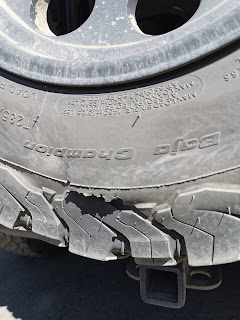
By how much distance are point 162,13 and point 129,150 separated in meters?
0.68

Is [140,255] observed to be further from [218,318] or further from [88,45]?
[218,318]

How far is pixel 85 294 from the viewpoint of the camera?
137 cm

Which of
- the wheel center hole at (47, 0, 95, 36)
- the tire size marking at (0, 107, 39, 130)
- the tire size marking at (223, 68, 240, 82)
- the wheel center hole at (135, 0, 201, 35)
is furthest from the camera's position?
the wheel center hole at (135, 0, 201, 35)

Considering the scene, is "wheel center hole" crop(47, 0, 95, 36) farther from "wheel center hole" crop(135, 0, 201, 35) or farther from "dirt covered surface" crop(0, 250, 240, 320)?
"dirt covered surface" crop(0, 250, 240, 320)

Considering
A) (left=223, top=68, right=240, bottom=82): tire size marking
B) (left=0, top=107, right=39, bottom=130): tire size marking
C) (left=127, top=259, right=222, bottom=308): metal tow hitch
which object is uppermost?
(left=223, top=68, right=240, bottom=82): tire size marking

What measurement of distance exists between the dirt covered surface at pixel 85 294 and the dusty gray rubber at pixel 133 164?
526mm

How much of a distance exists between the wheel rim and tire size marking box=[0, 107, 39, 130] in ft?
0.25

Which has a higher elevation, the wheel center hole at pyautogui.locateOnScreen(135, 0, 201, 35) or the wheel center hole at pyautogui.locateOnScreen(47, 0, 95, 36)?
the wheel center hole at pyautogui.locateOnScreen(135, 0, 201, 35)

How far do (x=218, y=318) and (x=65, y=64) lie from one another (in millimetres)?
810

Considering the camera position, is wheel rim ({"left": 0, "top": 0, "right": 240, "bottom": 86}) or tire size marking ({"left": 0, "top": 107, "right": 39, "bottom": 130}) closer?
wheel rim ({"left": 0, "top": 0, "right": 240, "bottom": 86})

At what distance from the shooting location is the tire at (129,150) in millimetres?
714

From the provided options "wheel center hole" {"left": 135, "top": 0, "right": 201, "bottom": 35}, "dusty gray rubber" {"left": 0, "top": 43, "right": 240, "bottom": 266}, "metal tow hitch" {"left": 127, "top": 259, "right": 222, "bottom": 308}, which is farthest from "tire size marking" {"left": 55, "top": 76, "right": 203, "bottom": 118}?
"wheel center hole" {"left": 135, "top": 0, "right": 201, "bottom": 35}

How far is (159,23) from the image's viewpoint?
1.33m

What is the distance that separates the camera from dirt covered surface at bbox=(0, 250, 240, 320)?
1.26 meters
